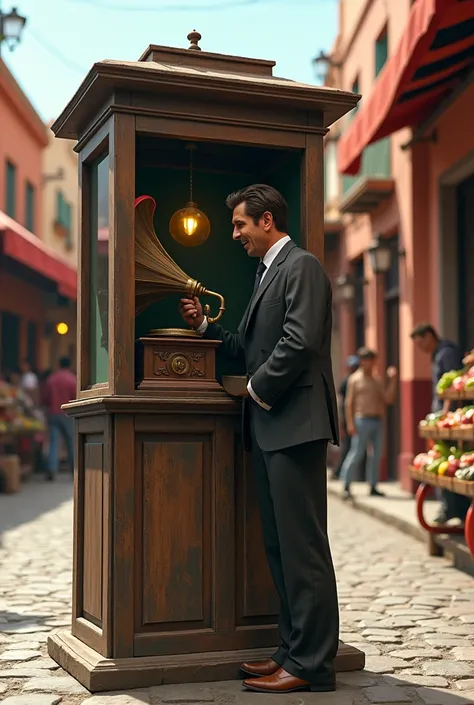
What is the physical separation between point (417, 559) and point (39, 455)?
1138 centimetres

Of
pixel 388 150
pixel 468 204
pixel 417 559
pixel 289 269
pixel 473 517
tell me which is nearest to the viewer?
pixel 289 269

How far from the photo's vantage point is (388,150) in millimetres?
15320

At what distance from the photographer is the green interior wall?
18.7ft

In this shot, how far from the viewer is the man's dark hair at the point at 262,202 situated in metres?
4.92

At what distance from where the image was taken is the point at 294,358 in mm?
4543

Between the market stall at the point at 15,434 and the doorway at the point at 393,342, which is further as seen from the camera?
the doorway at the point at 393,342

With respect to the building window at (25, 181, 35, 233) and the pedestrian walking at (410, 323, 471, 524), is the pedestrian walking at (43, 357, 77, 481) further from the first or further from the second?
the building window at (25, 181, 35, 233)

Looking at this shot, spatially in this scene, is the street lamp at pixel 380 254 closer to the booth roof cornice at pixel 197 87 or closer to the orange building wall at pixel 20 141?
the booth roof cornice at pixel 197 87

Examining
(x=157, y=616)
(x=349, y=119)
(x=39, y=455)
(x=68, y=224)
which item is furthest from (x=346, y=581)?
(x=68, y=224)

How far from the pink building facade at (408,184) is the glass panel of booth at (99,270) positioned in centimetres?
384

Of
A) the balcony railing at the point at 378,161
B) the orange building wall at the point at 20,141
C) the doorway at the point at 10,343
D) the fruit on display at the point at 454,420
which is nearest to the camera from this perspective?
the fruit on display at the point at 454,420

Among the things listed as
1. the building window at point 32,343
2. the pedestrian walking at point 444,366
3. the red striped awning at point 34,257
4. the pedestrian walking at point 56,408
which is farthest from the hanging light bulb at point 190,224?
the building window at point 32,343

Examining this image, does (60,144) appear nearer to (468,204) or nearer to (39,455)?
(39,455)

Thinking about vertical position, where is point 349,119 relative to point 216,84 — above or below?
above
